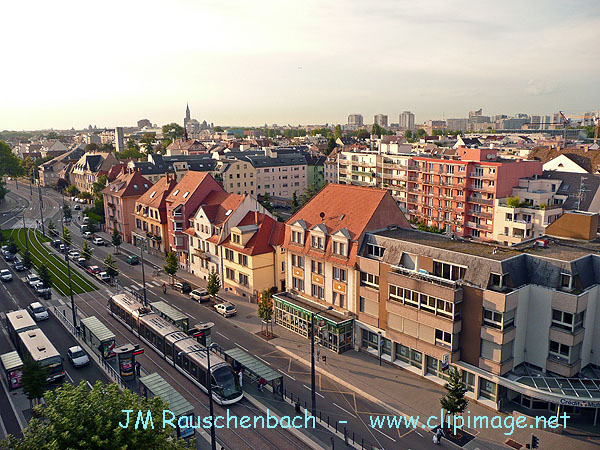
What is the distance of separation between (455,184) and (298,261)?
5098 centimetres

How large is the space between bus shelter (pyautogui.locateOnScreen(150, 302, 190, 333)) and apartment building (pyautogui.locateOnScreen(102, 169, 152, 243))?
4775 cm

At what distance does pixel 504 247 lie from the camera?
4516cm

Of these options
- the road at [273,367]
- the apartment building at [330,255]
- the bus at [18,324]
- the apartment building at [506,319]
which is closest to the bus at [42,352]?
the bus at [18,324]

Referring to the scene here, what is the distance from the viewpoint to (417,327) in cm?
4475

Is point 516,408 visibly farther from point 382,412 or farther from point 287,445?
point 287,445

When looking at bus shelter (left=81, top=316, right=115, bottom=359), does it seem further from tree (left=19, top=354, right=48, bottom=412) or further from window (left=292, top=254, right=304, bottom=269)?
window (left=292, top=254, right=304, bottom=269)

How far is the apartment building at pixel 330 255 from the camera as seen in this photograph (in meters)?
52.0

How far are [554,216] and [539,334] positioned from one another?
47.3 m

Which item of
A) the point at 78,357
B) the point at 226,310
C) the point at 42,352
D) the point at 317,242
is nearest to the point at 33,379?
the point at 42,352

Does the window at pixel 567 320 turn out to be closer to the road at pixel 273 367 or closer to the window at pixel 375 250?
the road at pixel 273 367

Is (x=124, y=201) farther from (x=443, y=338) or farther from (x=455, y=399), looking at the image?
(x=455, y=399)

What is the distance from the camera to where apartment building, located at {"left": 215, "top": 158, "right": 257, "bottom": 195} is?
430 feet

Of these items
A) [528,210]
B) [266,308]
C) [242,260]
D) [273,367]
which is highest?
[528,210]

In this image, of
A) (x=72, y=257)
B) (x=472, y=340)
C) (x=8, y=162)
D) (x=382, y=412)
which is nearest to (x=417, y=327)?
(x=472, y=340)
